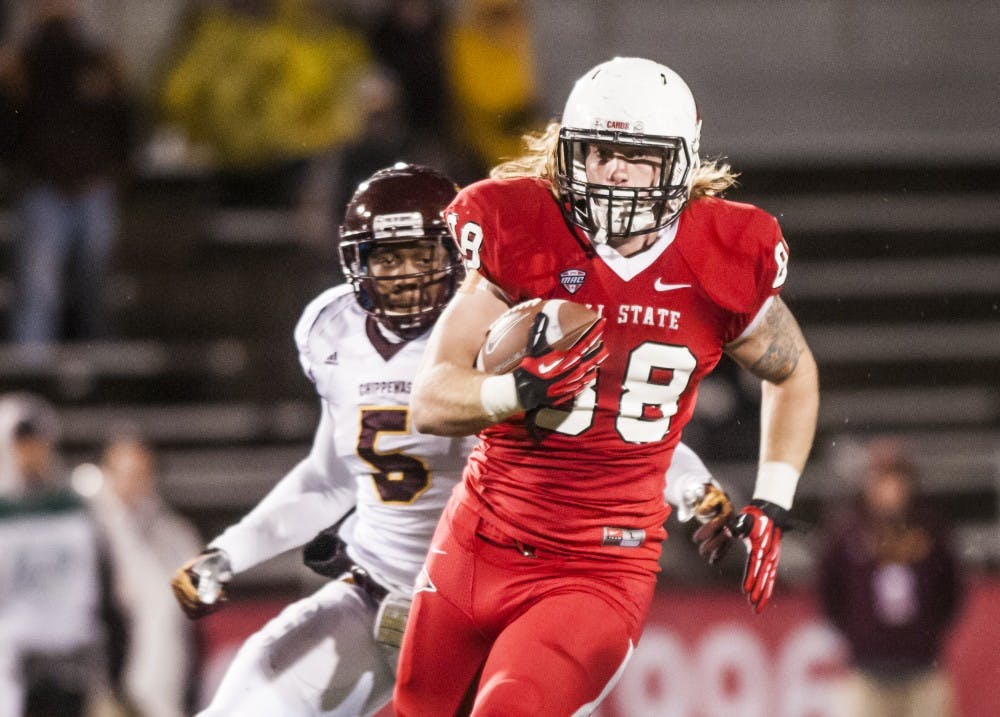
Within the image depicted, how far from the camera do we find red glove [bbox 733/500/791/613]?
12.1 feet

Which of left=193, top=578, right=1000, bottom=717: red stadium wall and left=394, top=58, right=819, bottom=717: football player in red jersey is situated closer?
left=394, top=58, right=819, bottom=717: football player in red jersey

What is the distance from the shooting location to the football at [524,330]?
3.26 metres

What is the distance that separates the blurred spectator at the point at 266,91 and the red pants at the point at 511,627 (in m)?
3.98

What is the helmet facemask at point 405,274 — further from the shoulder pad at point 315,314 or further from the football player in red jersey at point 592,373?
the football player in red jersey at point 592,373

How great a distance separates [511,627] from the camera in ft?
11.3

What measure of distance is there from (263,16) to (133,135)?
116 centimetres

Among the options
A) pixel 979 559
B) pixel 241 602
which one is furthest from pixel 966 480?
pixel 241 602

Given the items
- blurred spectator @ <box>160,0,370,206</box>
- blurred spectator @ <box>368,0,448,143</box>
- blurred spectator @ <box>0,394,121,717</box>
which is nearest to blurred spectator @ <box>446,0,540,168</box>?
blurred spectator @ <box>368,0,448,143</box>

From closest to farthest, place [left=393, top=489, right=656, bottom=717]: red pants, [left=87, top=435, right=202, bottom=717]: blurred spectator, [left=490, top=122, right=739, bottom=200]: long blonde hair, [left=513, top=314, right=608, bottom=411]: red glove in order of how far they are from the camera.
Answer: [left=513, top=314, right=608, bottom=411]: red glove
[left=393, top=489, right=656, bottom=717]: red pants
[left=490, top=122, right=739, bottom=200]: long blonde hair
[left=87, top=435, right=202, bottom=717]: blurred spectator

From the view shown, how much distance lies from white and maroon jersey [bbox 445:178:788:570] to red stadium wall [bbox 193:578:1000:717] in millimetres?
3954

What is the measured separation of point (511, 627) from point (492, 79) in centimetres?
512

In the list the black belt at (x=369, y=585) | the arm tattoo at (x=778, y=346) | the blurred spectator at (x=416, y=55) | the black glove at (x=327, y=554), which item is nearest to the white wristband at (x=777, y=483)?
the arm tattoo at (x=778, y=346)

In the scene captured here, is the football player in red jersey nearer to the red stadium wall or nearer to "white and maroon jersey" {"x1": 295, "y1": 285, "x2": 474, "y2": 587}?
"white and maroon jersey" {"x1": 295, "y1": 285, "x2": 474, "y2": 587}

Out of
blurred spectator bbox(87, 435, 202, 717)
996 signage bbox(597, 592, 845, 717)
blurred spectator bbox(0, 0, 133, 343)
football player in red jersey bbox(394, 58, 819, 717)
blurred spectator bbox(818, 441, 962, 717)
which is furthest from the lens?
blurred spectator bbox(0, 0, 133, 343)
